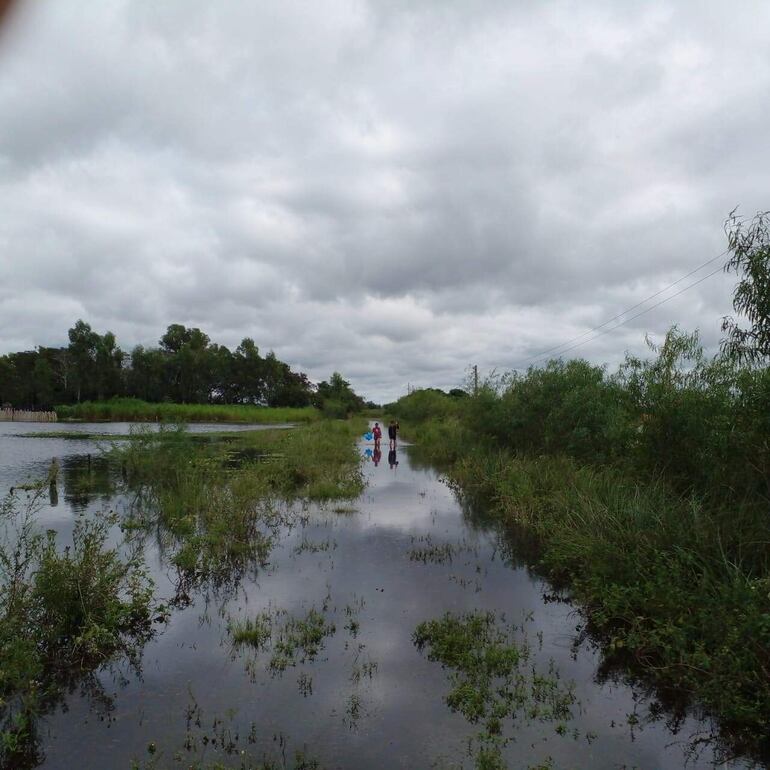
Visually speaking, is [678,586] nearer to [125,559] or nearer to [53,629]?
[53,629]

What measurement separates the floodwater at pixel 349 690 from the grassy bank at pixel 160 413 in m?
60.6

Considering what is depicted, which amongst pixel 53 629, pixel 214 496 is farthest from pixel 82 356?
pixel 53 629

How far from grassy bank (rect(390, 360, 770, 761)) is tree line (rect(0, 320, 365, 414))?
5919cm

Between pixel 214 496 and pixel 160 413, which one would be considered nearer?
pixel 214 496

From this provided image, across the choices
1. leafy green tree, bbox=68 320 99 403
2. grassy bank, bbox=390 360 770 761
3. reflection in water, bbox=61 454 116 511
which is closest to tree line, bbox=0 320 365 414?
leafy green tree, bbox=68 320 99 403

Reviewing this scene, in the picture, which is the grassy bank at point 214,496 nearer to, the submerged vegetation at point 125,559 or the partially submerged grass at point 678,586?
the submerged vegetation at point 125,559

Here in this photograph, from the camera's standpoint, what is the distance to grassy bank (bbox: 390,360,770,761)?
507cm

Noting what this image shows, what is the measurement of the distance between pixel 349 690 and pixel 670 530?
485cm

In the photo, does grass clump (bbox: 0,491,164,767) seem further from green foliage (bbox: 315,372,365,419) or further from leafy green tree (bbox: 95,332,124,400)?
leafy green tree (bbox: 95,332,124,400)

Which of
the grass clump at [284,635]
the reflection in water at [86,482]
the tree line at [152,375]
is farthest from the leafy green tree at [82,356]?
the grass clump at [284,635]

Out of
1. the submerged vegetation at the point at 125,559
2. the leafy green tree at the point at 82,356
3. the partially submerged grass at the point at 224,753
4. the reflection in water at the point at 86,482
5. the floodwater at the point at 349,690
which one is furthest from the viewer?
the leafy green tree at the point at 82,356

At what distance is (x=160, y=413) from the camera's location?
67.2 m

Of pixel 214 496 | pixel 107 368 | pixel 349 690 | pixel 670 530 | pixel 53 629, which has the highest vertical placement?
pixel 107 368

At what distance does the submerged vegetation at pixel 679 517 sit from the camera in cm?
518
